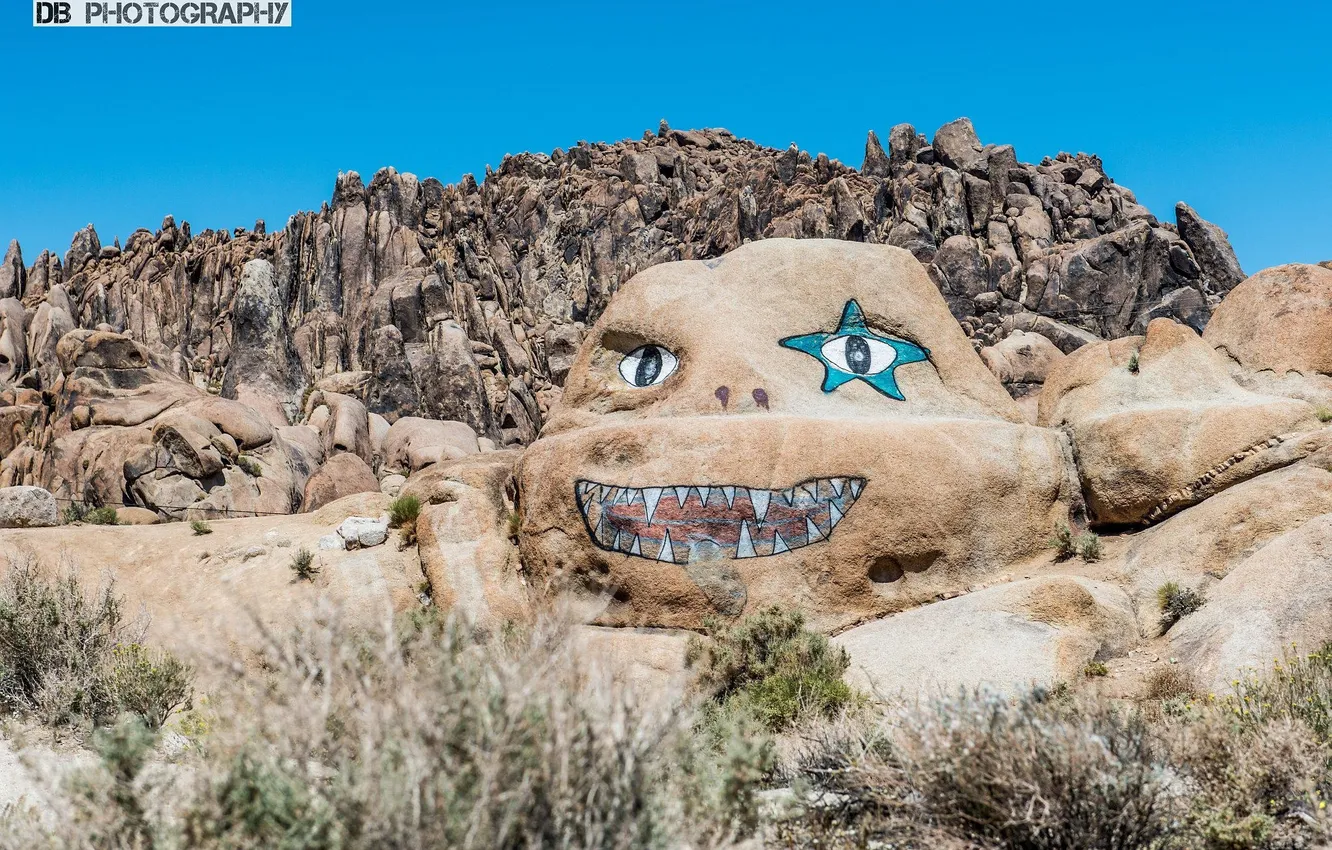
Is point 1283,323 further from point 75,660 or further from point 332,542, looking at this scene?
point 75,660

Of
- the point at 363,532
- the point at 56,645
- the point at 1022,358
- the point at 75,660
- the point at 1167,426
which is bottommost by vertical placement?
the point at 75,660

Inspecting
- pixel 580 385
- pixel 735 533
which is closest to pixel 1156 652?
pixel 735 533

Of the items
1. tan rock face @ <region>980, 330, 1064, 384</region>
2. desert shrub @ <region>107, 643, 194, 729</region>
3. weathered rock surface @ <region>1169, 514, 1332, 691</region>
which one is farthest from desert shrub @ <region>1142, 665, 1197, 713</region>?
tan rock face @ <region>980, 330, 1064, 384</region>

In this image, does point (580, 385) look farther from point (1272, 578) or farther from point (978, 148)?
point (978, 148)

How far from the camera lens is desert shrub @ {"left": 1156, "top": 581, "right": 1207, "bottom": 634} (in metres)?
8.62

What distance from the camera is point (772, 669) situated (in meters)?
8.41

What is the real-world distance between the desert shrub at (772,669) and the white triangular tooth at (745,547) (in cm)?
61

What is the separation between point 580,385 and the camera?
38.5ft

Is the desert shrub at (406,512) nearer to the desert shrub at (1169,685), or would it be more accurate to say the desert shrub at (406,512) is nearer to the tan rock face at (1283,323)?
the desert shrub at (1169,685)

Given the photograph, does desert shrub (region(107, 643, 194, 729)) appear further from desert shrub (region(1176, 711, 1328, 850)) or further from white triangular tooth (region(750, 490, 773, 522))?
desert shrub (region(1176, 711, 1328, 850))

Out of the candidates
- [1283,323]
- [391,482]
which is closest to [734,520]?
[1283,323]

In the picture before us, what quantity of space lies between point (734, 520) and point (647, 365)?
266 centimetres

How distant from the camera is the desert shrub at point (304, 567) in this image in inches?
441

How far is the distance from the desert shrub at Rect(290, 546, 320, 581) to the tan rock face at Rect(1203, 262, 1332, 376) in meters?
11.0
